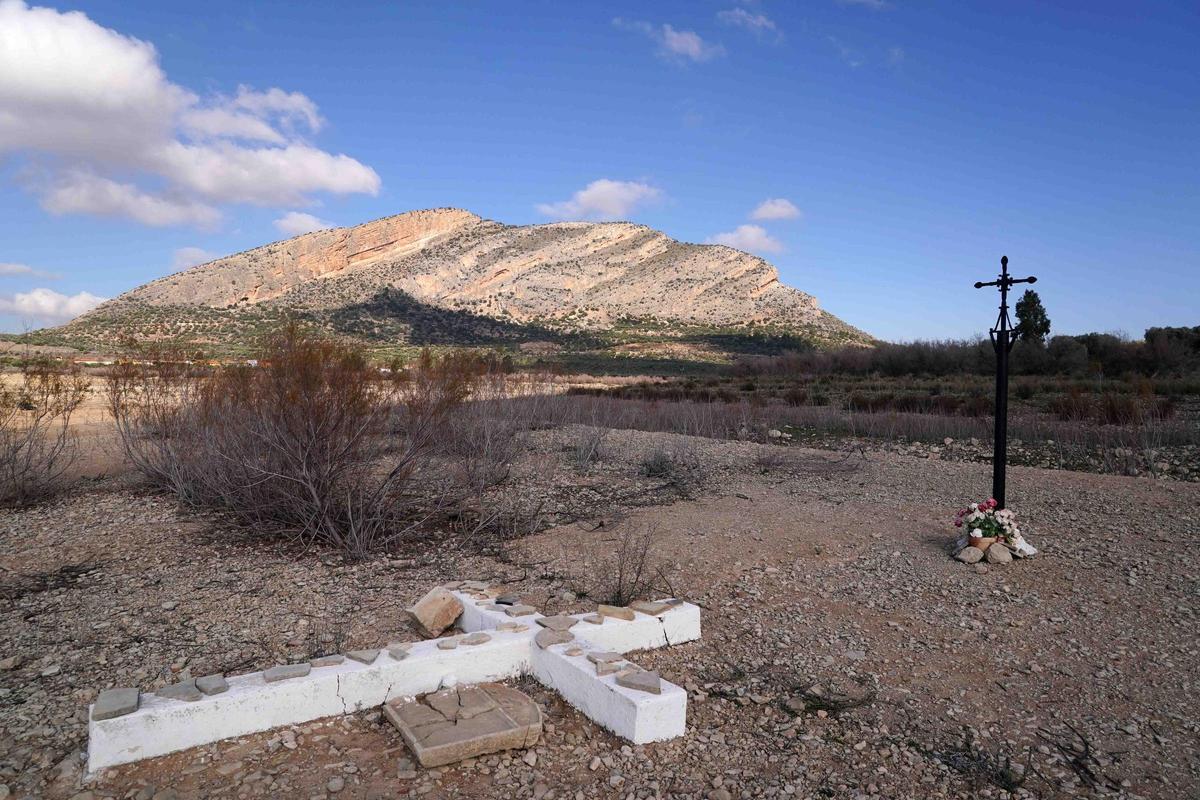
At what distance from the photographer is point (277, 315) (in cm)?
5812

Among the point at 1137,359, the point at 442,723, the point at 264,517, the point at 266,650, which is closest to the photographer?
the point at 442,723

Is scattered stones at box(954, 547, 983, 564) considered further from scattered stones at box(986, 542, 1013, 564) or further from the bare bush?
the bare bush

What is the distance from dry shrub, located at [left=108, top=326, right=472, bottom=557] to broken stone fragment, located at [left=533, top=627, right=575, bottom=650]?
130 inches

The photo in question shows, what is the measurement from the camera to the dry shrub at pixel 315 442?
757cm

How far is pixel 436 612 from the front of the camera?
5391mm

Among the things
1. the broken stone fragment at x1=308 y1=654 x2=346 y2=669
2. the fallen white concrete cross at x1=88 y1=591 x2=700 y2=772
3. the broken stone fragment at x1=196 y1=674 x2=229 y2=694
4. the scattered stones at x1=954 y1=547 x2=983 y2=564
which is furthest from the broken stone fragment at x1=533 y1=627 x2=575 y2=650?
the scattered stones at x1=954 y1=547 x2=983 y2=564

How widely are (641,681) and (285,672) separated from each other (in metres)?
1.90

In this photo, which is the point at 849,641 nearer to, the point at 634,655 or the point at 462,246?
the point at 634,655

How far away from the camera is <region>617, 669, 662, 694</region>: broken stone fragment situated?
4.06 meters

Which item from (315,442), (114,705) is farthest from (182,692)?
(315,442)

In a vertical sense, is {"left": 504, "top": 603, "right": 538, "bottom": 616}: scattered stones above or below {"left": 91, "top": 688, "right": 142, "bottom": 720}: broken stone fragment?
below

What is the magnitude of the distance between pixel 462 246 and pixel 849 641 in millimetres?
79496

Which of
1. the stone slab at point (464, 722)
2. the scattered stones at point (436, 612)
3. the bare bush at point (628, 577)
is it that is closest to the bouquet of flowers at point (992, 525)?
the bare bush at point (628, 577)

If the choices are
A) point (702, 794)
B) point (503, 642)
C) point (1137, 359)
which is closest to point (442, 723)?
point (503, 642)
